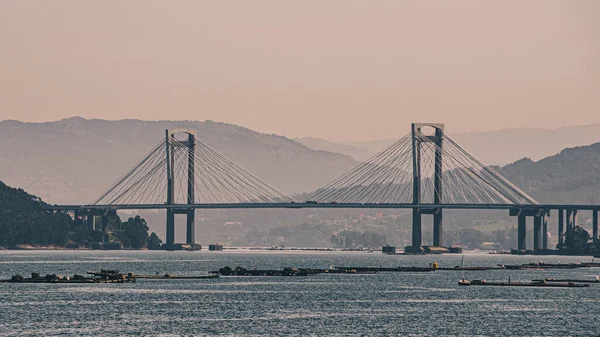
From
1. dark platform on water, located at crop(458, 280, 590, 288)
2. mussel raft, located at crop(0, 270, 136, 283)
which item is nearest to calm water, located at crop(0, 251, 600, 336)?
dark platform on water, located at crop(458, 280, 590, 288)

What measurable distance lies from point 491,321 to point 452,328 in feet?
30.3

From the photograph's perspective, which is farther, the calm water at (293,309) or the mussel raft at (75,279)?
the mussel raft at (75,279)

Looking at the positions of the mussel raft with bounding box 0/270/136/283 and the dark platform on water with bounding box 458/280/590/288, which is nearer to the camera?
the mussel raft with bounding box 0/270/136/283

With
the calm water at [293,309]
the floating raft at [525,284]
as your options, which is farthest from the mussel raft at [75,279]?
the floating raft at [525,284]

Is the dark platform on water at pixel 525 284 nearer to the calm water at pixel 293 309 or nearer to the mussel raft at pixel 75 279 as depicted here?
the calm water at pixel 293 309

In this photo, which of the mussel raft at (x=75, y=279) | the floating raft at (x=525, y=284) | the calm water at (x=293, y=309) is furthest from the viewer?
the floating raft at (x=525, y=284)

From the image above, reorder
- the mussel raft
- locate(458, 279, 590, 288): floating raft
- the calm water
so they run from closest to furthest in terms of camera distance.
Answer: the calm water, the mussel raft, locate(458, 279, 590, 288): floating raft

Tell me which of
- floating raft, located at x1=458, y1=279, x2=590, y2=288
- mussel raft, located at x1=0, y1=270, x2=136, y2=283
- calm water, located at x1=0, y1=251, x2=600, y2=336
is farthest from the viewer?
floating raft, located at x1=458, y1=279, x2=590, y2=288

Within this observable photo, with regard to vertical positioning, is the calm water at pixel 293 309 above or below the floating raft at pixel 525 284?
below

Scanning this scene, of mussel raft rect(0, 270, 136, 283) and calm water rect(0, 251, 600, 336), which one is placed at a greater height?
mussel raft rect(0, 270, 136, 283)

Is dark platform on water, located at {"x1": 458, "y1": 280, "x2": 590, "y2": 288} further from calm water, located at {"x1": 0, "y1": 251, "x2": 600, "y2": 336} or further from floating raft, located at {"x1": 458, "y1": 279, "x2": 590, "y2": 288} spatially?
calm water, located at {"x1": 0, "y1": 251, "x2": 600, "y2": 336}

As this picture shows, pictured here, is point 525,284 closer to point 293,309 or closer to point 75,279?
point 293,309

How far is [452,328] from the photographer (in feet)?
419

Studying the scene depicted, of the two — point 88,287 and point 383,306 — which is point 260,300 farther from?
point 88,287
